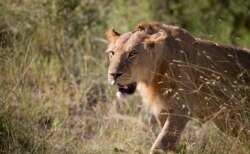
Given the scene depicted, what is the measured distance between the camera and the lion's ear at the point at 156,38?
6922mm

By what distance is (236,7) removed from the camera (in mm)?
12586

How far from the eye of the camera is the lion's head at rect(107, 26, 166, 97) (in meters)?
6.83

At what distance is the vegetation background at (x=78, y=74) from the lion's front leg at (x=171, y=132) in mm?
156

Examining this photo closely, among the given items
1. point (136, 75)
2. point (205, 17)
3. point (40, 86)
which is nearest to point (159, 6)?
point (205, 17)

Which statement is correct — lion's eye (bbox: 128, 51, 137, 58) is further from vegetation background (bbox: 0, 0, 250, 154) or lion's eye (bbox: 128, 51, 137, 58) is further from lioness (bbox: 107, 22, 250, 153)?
vegetation background (bbox: 0, 0, 250, 154)

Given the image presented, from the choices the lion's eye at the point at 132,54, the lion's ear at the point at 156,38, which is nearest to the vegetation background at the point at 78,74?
the lion's ear at the point at 156,38

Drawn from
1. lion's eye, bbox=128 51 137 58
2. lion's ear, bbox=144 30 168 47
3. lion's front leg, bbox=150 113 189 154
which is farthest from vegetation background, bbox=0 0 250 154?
lion's eye, bbox=128 51 137 58

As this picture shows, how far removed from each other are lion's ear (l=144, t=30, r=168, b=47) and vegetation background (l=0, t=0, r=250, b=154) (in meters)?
0.43

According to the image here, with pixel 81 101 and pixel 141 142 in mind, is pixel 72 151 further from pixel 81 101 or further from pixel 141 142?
pixel 81 101

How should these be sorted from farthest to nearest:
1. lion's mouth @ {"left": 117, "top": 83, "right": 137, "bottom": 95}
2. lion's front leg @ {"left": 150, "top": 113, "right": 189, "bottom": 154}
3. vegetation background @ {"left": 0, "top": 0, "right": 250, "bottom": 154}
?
vegetation background @ {"left": 0, "top": 0, "right": 250, "bottom": 154} → lion's mouth @ {"left": 117, "top": 83, "right": 137, "bottom": 95} → lion's front leg @ {"left": 150, "top": 113, "right": 189, "bottom": 154}

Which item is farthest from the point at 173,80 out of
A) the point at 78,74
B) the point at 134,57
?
the point at 78,74

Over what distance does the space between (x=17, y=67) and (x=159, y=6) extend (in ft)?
16.6

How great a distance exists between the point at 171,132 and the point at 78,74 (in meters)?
3.14

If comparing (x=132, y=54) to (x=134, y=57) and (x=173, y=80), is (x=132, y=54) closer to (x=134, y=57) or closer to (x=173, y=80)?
(x=134, y=57)
